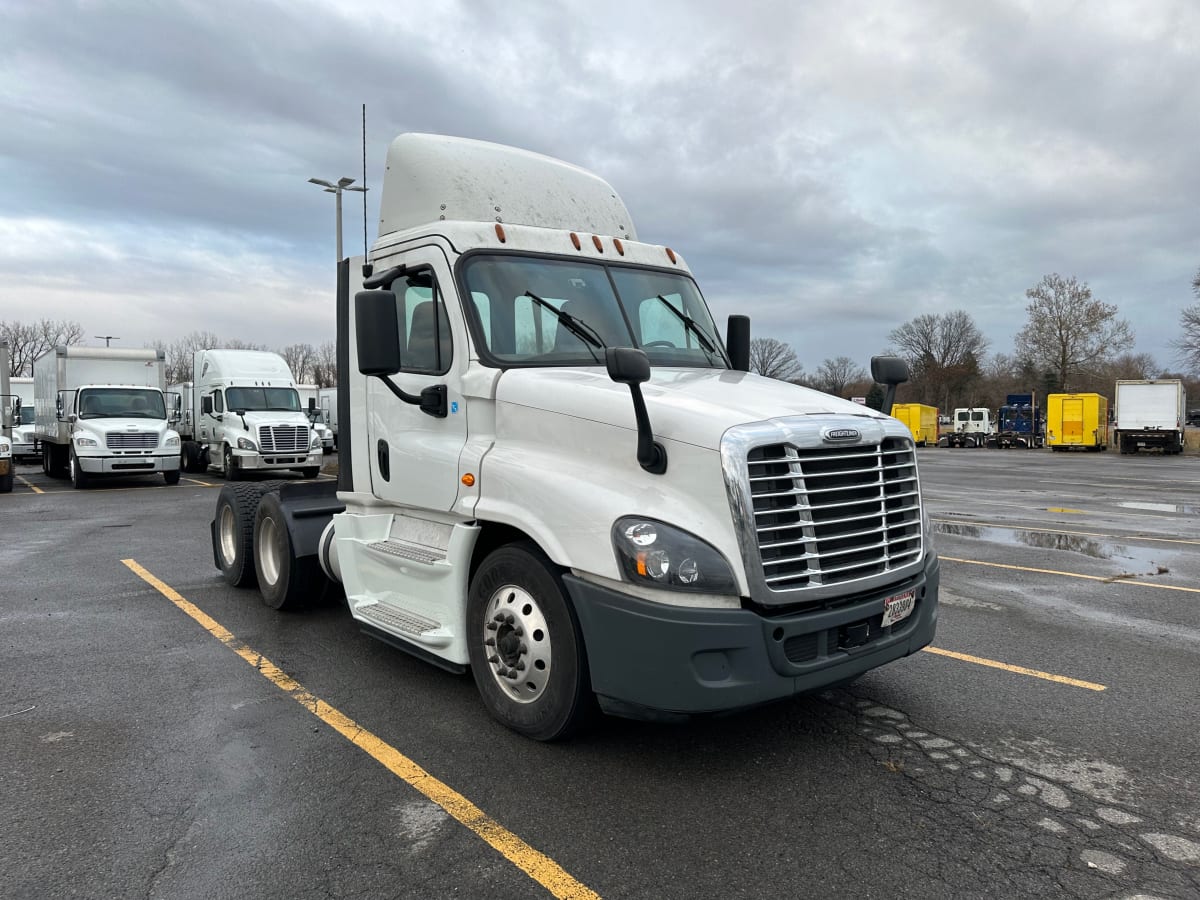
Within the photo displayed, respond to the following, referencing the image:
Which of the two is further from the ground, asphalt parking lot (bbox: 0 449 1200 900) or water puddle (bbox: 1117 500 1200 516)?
asphalt parking lot (bbox: 0 449 1200 900)

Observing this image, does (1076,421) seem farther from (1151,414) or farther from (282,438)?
(282,438)

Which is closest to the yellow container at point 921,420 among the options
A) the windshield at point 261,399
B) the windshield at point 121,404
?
the windshield at point 261,399

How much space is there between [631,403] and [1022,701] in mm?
2982

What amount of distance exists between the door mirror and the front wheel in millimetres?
1162

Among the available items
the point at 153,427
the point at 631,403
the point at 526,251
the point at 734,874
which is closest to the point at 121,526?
the point at 153,427

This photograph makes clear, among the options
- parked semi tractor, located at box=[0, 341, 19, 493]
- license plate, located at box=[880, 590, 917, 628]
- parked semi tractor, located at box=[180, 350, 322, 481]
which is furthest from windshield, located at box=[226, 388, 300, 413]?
license plate, located at box=[880, 590, 917, 628]

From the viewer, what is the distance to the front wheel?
382 cm

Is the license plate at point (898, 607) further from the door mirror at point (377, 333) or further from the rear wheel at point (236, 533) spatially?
the rear wheel at point (236, 533)

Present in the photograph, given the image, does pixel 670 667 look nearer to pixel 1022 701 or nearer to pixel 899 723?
pixel 899 723

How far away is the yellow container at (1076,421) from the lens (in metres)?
43.4

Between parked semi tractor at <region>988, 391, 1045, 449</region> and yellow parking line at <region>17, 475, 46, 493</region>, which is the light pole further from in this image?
parked semi tractor at <region>988, 391, 1045, 449</region>

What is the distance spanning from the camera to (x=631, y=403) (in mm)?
3775

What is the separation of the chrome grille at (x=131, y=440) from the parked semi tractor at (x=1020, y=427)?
162 ft

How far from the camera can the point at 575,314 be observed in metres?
4.70
